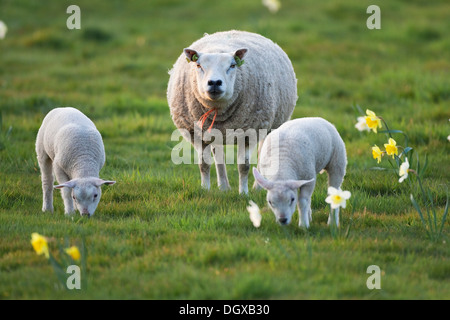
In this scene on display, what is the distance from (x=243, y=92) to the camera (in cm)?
647

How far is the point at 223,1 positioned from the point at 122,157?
11.7 m

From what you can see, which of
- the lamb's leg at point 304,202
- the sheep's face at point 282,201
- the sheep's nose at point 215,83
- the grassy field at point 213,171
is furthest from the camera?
the sheep's nose at point 215,83

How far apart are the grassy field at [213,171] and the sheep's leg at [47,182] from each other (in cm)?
13

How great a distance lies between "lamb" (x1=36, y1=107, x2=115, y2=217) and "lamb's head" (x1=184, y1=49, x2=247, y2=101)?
1077 mm

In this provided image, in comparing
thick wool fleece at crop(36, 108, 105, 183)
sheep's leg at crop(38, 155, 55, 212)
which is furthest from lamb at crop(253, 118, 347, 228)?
sheep's leg at crop(38, 155, 55, 212)

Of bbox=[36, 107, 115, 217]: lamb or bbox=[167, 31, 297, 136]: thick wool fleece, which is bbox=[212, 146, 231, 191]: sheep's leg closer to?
bbox=[167, 31, 297, 136]: thick wool fleece

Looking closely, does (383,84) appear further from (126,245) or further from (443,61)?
(126,245)

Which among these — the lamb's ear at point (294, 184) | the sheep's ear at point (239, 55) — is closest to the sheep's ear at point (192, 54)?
the sheep's ear at point (239, 55)

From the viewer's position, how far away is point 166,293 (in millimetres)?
4004

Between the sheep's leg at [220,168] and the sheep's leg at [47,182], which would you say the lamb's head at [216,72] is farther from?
the sheep's leg at [47,182]

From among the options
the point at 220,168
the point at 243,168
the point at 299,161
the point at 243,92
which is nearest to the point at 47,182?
the point at 220,168

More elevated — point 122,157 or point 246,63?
point 246,63

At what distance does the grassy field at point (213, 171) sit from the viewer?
4203 mm

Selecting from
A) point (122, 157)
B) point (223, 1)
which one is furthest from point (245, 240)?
point (223, 1)
